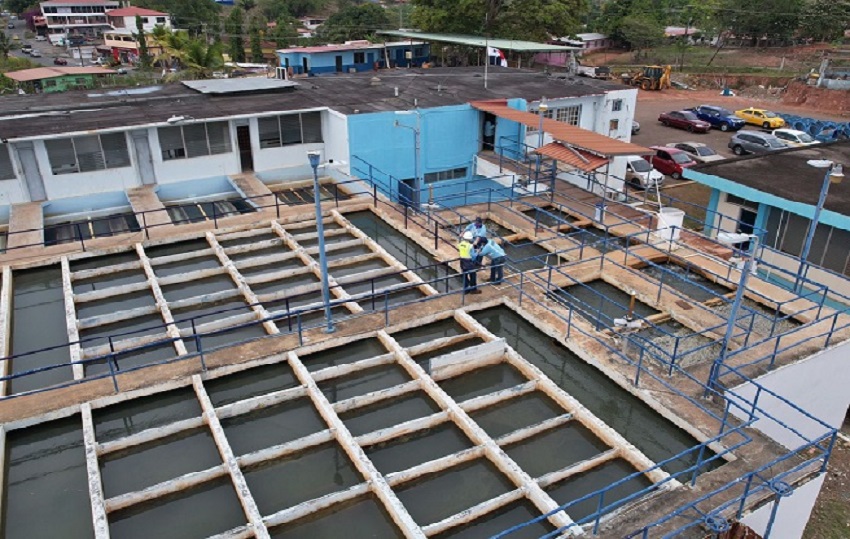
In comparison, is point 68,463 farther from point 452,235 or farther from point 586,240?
point 586,240

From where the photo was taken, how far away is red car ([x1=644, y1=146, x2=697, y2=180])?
36469 mm

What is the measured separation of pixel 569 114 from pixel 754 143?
17070 mm

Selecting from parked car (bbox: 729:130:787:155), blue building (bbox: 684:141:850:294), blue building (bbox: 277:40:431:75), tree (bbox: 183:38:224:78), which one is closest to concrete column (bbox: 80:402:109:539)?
blue building (bbox: 684:141:850:294)

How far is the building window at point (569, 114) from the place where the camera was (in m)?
30.7

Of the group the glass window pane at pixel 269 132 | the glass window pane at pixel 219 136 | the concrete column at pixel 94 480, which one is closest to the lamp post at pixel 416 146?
the glass window pane at pixel 269 132

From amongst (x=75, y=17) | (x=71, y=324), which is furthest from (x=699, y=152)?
(x=75, y=17)

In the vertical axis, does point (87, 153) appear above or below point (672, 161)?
above

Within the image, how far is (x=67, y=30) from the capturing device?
385 ft

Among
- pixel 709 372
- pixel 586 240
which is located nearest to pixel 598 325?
pixel 709 372

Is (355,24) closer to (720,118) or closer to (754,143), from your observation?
(720,118)

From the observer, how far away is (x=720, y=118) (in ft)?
159

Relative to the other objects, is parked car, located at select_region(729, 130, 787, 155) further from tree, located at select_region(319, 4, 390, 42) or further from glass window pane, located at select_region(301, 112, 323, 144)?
tree, located at select_region(319, 4, 390, 42)

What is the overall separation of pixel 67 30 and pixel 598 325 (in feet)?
437

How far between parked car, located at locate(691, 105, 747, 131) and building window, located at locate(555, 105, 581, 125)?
2314cm
